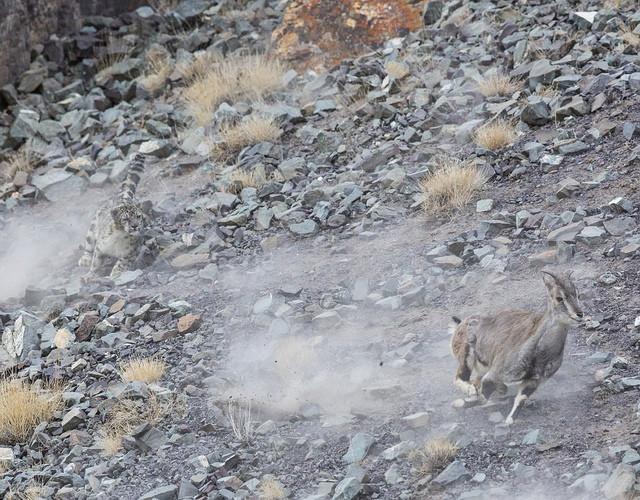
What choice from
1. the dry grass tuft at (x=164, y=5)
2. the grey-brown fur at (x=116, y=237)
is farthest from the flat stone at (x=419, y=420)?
the dry grass tuft at (x=164, y=5)

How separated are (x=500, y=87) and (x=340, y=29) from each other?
11.6ft

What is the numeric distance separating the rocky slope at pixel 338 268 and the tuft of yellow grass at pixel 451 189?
161 millimetres

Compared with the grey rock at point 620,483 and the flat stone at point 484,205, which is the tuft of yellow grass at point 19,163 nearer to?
the flat stone at point 484,205

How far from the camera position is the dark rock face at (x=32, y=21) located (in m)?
14.4

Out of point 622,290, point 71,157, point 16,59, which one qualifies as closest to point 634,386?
point 622,290

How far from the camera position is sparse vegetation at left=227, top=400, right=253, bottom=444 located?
6.41m

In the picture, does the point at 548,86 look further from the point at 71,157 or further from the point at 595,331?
the point at 71,157

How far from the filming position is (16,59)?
14.6 m

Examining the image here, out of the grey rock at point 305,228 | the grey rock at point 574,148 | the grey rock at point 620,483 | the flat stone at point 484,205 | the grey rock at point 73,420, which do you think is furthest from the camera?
the grey rock at point 305,228

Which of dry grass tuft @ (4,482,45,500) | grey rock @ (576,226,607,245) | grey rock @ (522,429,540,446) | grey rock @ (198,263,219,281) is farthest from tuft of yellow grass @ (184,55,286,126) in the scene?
grey rock @ (522,429,540,446)

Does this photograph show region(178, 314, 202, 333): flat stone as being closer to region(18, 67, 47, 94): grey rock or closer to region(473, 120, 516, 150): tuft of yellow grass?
region(473, 120, 516, 150): tuft of yellow grass

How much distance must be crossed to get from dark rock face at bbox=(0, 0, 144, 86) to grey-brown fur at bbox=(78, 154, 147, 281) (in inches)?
201

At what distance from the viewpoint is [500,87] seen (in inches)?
424

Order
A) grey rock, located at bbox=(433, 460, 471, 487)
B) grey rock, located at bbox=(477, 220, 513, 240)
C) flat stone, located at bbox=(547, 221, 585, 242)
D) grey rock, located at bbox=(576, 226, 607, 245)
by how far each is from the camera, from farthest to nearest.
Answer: grey rock, located at bbox=(477, 220, 513, 240)
flat stone, located at bbox=(547, 221, 585, 242)
grey rock, located at bbox=(576, 226, 607, 245)
grey rock, located at bbox=(433, 460, 471, 487)
